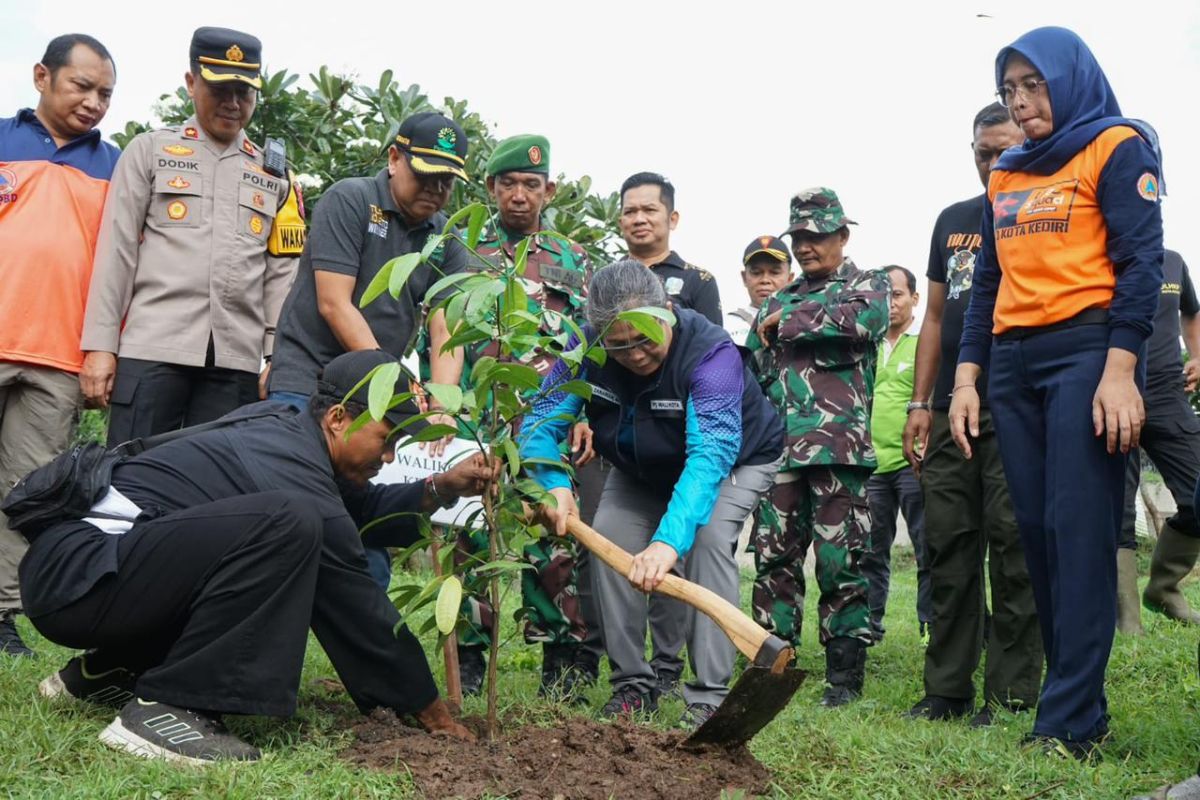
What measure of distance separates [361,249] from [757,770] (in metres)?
2.32

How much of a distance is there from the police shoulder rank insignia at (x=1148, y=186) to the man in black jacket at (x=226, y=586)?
6.76 feet

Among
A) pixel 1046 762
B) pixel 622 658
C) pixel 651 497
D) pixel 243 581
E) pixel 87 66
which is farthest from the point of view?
pixel 87 66

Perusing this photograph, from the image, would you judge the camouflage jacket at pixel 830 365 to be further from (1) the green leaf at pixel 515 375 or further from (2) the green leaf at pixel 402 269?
(2) the green leaf at pixel 402 269

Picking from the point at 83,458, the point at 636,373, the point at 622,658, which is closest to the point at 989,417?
the point at 636,373

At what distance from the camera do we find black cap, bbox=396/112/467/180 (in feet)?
14.3

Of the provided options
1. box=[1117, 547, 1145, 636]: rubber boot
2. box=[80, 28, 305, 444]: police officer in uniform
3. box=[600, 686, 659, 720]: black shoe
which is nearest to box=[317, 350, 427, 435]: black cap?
box=[80, 28, 305, 444]: police officer in uniform

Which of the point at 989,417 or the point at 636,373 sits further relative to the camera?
the point at 989,417

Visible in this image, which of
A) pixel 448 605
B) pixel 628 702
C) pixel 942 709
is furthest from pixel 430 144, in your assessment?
pixel 942 709

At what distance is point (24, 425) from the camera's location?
14.8 ft

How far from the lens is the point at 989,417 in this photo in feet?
14.5

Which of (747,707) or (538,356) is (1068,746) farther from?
(538,356)

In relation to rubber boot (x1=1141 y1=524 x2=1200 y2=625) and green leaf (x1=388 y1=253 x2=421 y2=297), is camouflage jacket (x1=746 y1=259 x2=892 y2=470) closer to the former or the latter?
rubber boot (x1=1141 y1=524 x2=1200 y2=625)

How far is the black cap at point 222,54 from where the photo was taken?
175 inches

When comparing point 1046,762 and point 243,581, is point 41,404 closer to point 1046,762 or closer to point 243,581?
point 243,581
